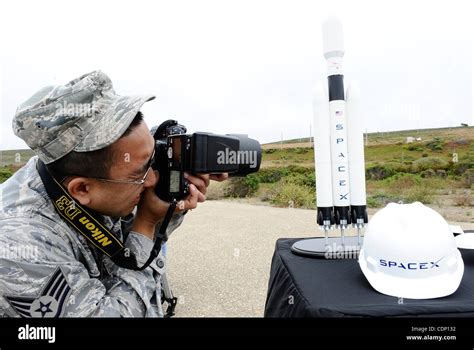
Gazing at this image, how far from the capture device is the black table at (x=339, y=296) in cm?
101

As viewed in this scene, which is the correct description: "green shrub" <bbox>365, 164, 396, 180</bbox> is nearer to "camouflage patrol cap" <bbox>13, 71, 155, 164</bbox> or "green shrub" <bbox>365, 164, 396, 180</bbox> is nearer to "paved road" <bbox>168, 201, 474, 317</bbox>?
"paved road" <bbox>168, 201, 474, 317</bbox>

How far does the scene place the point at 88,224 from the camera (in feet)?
3.19

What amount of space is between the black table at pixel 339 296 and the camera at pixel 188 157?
44 cm

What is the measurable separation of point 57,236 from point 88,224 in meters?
0.08

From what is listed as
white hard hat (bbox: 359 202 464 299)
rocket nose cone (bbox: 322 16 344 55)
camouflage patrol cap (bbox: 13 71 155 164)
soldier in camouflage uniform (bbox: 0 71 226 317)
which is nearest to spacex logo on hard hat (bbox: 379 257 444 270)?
white hard hat (bbox: 359 202 464 299)

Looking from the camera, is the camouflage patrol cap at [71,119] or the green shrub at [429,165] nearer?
the camouflage patrol cap at [71,119]

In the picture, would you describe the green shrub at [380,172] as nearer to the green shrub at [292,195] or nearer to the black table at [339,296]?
the green shrub at [292,195]

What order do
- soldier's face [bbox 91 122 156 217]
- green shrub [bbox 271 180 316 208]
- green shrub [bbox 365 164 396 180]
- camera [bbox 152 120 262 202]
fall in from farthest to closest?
green shrub [bbox 365 164 396 180] → green shrub [bbox 271 180 316 208] → camera [bbox 152 120 262 202] → soldier's face [bbox 91 122 156 217]

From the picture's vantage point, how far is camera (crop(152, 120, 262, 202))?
112 centimetres

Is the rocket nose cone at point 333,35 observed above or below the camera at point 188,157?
above

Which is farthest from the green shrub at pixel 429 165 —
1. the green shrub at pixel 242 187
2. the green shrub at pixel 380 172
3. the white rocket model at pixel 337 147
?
the white rocket model at pixel 337 147

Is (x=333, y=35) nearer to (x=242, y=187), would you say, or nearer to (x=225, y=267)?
(x=225, y=267)

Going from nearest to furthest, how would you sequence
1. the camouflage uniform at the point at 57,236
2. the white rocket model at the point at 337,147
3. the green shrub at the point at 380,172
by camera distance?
the camouflage uniform at the point at 57,236 → the white rocket model at the point at 337,147 → the green shrub at the point at 380,172

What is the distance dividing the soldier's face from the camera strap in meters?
0.05
